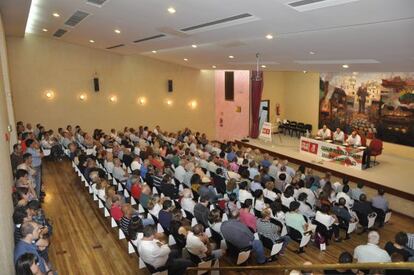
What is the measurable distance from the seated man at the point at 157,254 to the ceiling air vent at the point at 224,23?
3719 millimetres

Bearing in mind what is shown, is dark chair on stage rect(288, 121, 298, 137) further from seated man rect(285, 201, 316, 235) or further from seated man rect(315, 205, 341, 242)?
seated man rect(285, 201, 316, 235)

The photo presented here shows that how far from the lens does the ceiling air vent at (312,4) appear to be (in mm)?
4230

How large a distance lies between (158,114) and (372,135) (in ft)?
30.7

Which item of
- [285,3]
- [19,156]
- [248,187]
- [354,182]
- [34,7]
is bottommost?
[354,182]

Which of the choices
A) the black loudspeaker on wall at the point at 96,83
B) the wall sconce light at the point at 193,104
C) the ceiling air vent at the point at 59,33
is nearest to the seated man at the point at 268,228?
the ceiling air vent at the point at 59,33

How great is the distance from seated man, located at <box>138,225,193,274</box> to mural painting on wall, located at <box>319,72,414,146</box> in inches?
434

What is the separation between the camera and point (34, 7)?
24.2 ft

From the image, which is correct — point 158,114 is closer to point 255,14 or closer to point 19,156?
point 19,156

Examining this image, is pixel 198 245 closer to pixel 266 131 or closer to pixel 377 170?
pixel 377 170

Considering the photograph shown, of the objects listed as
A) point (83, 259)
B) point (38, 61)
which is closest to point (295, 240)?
point (83, 259)

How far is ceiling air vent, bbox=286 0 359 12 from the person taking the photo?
13.9ft

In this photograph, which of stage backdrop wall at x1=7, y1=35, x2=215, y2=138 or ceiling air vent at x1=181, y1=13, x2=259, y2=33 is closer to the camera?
ceiling air vent at x1=181, y1=13, x2=259, y2=33

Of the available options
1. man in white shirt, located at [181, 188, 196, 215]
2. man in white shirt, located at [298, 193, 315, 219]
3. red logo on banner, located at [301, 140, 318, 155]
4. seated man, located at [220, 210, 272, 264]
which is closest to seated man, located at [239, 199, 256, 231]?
seated man, located at [220, 210, 272, 264]

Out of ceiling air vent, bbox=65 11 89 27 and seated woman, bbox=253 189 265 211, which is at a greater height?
ceiling air vent, bbox=65 11 89 27
